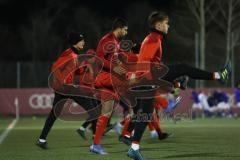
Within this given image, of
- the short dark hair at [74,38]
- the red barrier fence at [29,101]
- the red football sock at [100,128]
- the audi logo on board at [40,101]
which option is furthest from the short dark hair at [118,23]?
the audi logo on board at [40,101]

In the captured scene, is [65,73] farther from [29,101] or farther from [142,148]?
[29,101]

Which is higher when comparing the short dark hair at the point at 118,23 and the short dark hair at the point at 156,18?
the short dark hair at the point at 118,23

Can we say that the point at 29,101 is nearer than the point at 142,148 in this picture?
No

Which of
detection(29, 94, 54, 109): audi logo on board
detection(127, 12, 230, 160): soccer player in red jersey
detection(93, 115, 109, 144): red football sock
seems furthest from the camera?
detection(29, 94, 54, 109): audi logo on board

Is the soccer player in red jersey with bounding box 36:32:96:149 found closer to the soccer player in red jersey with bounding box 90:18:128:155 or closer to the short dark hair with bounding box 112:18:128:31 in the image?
the soccer player in red jersey with bounding box 90:18:128:155

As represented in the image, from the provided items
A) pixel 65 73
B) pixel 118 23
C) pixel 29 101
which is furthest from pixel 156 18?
pixel 29 101

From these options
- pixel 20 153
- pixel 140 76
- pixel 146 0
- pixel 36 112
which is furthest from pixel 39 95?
pixel 146 0

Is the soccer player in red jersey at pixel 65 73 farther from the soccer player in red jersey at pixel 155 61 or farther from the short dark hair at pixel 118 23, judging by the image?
the soccer player in red jersey at pixel 155 61

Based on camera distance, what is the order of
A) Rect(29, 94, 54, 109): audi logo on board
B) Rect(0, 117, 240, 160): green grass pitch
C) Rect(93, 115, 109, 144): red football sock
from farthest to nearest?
Rect(29, 94, 54, 109): audi logo on board → Rect(93, 115, 109, 144): red football sock → Rect(0, 117, 240, 160): green grass pitch

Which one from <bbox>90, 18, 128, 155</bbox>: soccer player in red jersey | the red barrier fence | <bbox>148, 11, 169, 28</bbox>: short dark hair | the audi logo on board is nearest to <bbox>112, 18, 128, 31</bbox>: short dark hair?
<bbox>90, 18, 128, 155</bbox>: soccer player in red jersey

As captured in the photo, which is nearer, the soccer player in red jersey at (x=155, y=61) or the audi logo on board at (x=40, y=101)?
the soccer player in red jersey at (x=155, y=61)

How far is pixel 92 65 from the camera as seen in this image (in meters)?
14.2

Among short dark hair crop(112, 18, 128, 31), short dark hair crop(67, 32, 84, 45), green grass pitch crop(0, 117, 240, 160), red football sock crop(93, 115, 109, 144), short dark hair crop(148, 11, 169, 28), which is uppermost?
short dark hair crop(112, 18, 128, 31)

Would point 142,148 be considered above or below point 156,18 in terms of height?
below
